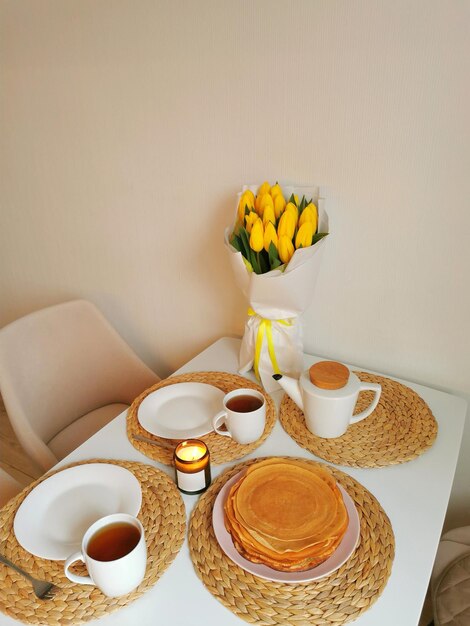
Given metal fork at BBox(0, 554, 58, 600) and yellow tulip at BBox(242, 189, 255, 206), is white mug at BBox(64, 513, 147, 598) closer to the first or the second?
metal fork at BBox(0, 554, 58, 600)

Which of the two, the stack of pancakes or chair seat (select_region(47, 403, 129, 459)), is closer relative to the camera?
the stack of pancakes

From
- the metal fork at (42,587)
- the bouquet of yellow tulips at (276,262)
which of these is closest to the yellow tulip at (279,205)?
the bouquet of yellow tulips at (276,262)

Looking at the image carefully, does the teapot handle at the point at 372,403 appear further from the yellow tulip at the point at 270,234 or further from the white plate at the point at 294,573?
the yellow tulip at the point at 270,234

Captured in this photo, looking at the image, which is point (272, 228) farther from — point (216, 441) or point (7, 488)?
point (7, 488)

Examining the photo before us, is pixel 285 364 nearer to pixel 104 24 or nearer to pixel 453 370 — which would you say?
pixel 453 370

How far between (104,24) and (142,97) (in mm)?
198

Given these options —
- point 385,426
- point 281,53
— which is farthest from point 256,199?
point 385,426

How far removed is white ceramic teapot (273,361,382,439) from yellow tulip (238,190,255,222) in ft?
1.21

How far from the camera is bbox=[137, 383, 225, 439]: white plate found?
920 millimetres

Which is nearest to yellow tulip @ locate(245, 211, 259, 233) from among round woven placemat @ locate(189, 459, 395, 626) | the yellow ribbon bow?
the yellow ribbon bow

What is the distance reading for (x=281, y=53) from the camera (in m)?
0.98

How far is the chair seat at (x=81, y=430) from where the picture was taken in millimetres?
1282

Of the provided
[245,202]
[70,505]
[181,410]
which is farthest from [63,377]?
[245,202]

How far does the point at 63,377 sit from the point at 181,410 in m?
0.50
